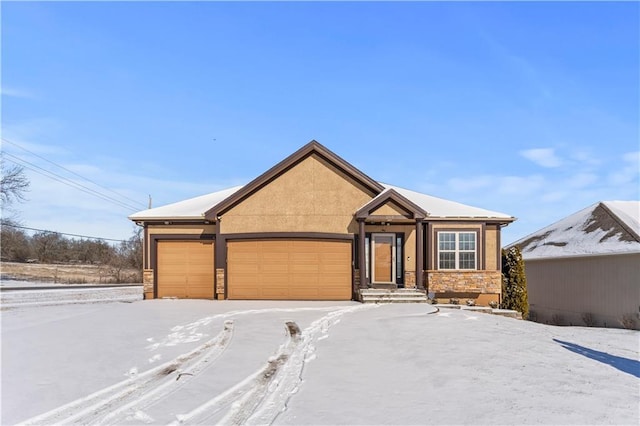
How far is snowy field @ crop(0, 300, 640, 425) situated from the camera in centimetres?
562

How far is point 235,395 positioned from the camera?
251 inches

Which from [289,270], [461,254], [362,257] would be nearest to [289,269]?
[289,270]

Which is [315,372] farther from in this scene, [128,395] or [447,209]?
[447,209]

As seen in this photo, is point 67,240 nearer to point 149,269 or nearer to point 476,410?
point 149,269

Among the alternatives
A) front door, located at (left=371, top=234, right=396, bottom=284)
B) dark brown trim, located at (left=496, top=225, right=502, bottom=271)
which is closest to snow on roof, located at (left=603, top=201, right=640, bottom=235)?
dark brown trim, located at (left=496, top=225, right=502, bottom=271)

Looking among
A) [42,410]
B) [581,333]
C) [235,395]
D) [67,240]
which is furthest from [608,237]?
[67,240]

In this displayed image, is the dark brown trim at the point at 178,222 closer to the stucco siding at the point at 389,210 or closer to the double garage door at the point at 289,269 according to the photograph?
the double garage door at the point at 289,269

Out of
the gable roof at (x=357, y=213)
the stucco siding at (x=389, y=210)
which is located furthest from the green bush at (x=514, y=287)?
the stucco siding at (x=389, y=210)

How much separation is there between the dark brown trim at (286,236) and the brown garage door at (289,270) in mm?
203

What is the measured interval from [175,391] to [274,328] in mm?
5046

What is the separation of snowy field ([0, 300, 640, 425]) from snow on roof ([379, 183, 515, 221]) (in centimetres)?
772

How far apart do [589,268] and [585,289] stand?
38.6 inches

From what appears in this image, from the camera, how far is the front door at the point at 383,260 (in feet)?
64.0

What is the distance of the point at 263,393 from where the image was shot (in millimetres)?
6410
